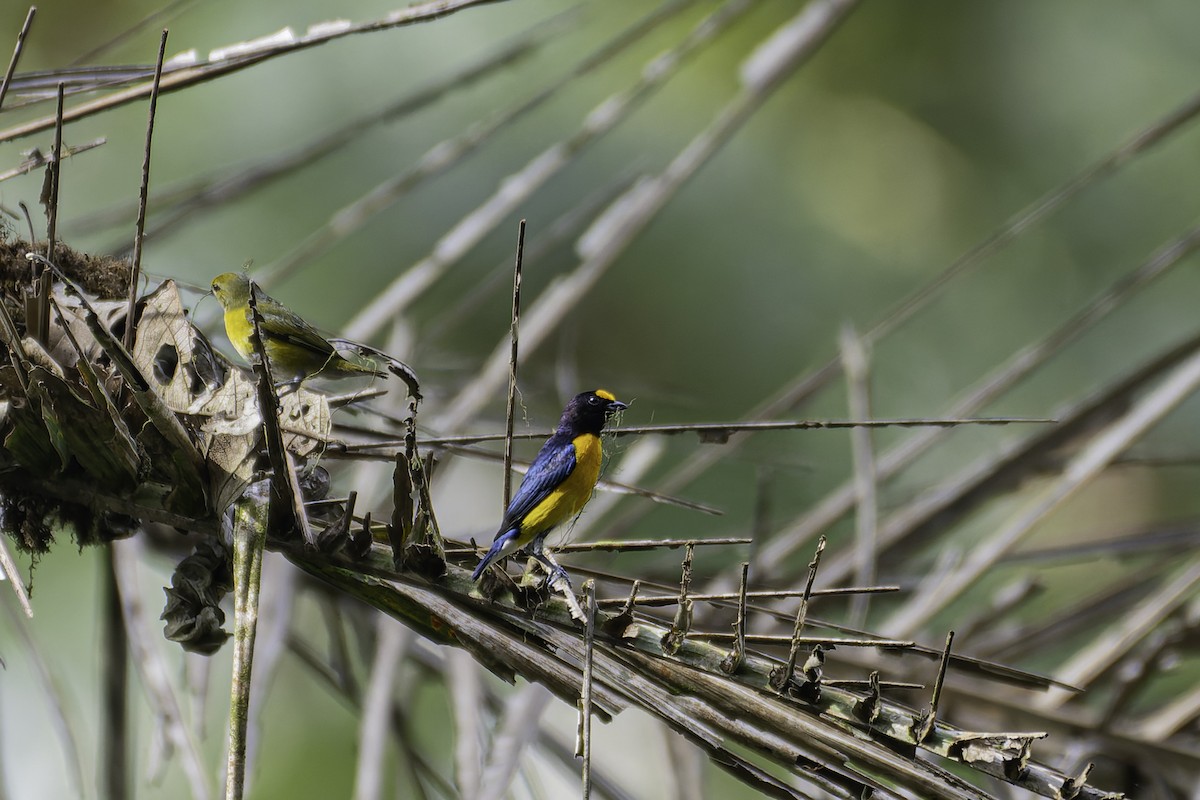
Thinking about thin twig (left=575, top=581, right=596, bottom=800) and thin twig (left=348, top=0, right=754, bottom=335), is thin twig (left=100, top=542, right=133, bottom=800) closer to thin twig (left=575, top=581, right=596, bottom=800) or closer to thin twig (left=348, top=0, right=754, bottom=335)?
thin twig (left=348, top=0, right=754, bottom=335)

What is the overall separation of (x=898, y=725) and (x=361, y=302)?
972 centimetres

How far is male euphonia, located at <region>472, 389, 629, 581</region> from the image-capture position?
2.39m

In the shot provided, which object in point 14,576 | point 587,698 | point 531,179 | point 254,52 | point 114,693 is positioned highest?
point 531,179

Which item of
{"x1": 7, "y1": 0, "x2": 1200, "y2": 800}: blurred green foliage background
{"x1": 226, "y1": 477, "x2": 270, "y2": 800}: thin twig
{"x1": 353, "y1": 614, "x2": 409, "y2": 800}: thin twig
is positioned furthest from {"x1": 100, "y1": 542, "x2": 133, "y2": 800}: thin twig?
{"x1": 7, "y1": 0, "x2": 1200, "y2": 800}: blurred green foliage background

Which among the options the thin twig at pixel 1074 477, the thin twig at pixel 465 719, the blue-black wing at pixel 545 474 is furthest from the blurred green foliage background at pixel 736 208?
the blue-black wing at pixel 545 474

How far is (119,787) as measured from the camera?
113 inches

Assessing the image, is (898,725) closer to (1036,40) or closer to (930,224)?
(930,224)

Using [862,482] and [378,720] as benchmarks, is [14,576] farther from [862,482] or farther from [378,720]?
[862,482]

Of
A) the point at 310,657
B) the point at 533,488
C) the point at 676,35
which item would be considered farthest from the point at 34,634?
the point at 676,35

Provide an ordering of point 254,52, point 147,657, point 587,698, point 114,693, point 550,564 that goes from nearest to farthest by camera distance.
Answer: point 587,698 < point 550,564 < point 254,52 < point 147,657 < point 114,693

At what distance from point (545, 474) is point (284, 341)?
24.0 inches

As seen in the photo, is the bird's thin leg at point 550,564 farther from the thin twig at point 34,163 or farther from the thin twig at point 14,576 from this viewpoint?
the thin twig at point 34,163

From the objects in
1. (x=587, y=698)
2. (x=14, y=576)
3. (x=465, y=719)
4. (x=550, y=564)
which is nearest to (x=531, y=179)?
(x=465, y=719)

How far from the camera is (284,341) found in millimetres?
2312
